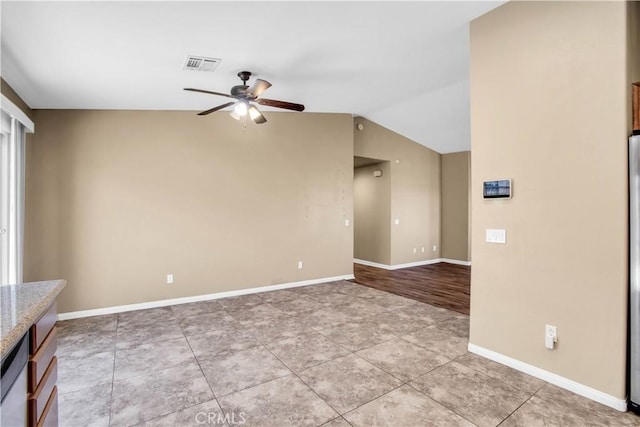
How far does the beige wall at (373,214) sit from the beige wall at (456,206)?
195cm

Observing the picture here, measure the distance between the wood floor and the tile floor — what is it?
0.73 metres

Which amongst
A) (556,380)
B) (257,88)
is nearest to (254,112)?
(257,88)

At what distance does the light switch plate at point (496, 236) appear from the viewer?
2.78m

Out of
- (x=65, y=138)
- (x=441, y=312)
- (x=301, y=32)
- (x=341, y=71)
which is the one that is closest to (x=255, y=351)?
(x=441, y=312)

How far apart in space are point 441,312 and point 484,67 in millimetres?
2998

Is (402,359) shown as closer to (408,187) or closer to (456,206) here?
(408,187)

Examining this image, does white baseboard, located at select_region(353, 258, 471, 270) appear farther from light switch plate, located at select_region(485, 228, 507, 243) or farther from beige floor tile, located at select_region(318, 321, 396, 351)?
light switch plate, located at select_region(485, 228, 507, 243)

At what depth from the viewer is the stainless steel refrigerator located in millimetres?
2078

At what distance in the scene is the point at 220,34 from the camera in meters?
2.84

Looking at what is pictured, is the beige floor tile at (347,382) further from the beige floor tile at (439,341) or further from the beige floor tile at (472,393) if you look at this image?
the beige floor tile at (439,341)

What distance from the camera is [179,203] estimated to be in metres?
4.76

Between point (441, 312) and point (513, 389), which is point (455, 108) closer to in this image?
point (441, 312)

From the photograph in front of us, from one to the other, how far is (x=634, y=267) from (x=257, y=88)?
11.3ft

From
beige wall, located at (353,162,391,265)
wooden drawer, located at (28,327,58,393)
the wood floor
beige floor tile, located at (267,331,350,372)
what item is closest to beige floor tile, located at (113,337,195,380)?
beige floor tile, located at (267,331,350,372)
